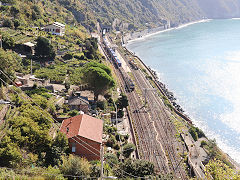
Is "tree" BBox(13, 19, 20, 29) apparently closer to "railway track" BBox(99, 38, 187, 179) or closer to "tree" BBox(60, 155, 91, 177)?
"railway track" BBox(99, 38, 187, 179)

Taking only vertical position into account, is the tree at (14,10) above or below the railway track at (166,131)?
above

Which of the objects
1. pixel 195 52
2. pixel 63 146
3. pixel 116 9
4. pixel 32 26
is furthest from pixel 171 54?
pixel 63 146

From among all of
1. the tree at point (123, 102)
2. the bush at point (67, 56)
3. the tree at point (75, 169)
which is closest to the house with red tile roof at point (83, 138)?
the tree at point (75, 169)

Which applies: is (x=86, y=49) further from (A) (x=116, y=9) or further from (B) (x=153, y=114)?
(A) (x=116, y=9)

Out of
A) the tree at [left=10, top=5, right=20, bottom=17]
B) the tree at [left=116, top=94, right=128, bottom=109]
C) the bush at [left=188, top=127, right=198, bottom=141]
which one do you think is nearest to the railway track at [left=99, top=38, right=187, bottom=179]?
the tree at [left=116, top=94, right=128, bottom=109]

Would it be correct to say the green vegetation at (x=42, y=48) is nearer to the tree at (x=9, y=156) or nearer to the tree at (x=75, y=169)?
the tree at (x=9, y=156)

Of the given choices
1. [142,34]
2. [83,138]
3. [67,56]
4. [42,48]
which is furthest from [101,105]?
[142,34]
